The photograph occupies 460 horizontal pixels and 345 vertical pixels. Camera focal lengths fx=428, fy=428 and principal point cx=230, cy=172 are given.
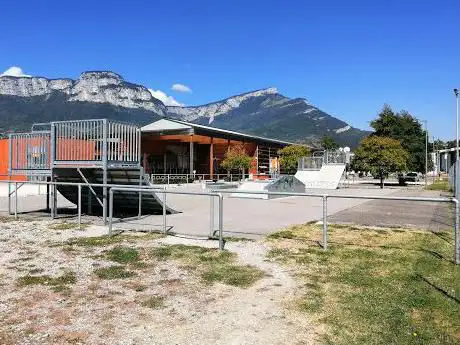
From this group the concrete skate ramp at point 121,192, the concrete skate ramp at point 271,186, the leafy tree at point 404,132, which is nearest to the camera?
the concrete skate ramp at point 121,192

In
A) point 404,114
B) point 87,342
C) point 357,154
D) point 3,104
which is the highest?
point 3,104

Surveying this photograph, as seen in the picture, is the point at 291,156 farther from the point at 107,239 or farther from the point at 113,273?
the point at 113,273

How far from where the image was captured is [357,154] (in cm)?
4059

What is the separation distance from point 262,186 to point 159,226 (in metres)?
12.3

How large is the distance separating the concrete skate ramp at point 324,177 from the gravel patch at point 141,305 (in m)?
29.6

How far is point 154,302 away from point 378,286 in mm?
2995

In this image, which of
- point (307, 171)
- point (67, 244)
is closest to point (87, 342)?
point (67, 244)

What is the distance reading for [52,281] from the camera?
6082 mm

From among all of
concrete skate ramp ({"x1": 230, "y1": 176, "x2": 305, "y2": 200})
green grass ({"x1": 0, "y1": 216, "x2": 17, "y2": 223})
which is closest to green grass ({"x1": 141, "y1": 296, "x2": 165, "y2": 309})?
green grass ({"x1": 0, "y1": 216, "x2": 17, "y2": 223})

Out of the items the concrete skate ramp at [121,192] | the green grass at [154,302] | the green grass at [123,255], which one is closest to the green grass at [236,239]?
the green grass at [123,255]

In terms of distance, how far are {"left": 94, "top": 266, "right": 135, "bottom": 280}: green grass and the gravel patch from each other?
8cm

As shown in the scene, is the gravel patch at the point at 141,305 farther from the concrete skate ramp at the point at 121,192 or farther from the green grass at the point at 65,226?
the concrete skate ramp at the point at 121,192

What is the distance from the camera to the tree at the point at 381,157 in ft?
124

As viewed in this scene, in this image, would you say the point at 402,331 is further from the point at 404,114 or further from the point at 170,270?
the point at 404,114
